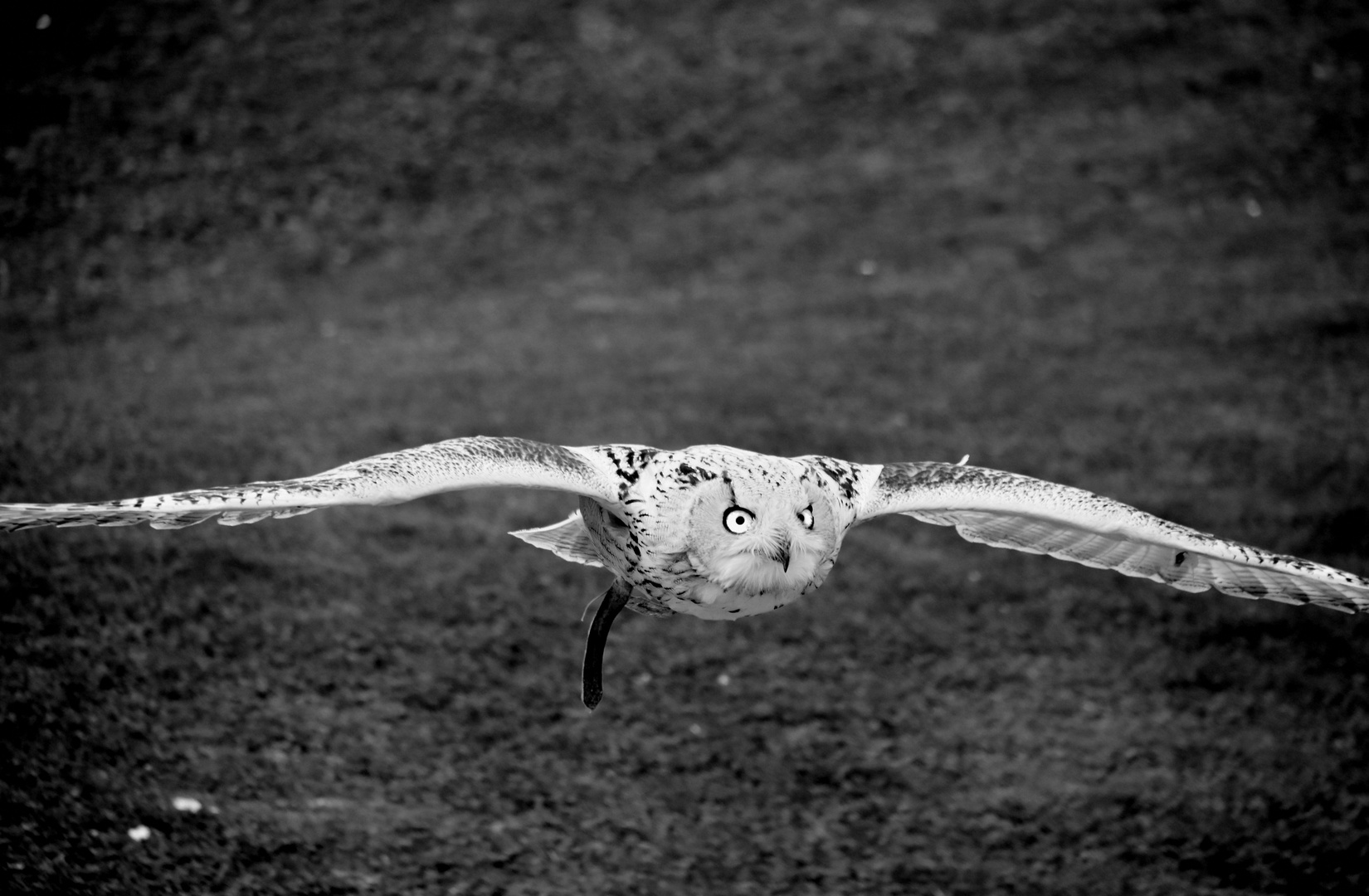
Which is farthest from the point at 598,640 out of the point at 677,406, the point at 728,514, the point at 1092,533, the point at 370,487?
→ the point at 677,406

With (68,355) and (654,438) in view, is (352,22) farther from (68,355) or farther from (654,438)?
(654,438)

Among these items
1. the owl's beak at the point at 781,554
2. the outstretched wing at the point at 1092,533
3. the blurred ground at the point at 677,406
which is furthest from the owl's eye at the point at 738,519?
the blurred ground at the point at 677,406

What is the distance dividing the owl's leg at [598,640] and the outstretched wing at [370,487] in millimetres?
584

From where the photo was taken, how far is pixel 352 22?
1082cm

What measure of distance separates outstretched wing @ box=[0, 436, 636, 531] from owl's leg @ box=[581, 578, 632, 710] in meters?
0.58

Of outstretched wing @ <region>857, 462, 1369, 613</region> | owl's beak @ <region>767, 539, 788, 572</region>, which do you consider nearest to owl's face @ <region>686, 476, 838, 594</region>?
owl's beak @ <region>767, 539, 788, 572</region>

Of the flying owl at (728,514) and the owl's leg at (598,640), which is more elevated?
the flying owl at (728,514)

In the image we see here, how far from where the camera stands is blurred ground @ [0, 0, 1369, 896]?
554 cm

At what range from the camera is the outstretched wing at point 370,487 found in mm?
3664

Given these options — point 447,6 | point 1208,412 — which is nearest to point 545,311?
point 447,6

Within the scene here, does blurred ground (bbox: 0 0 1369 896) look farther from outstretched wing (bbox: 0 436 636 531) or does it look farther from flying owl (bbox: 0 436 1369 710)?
outstretched wing (bbox: 0 436 636 531)

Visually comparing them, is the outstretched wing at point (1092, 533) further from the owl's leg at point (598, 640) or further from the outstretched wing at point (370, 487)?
the outstretched wing at point (370, 487)

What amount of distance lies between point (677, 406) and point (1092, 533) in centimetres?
419

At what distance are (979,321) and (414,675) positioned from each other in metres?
5.86
